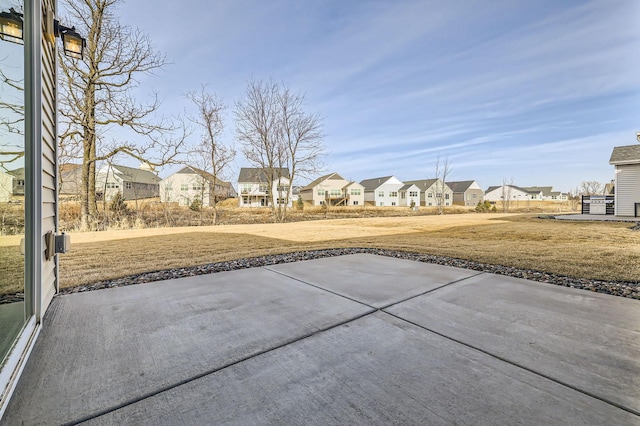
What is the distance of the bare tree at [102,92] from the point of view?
10.7 metres

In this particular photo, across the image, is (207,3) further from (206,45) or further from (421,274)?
(421,274)

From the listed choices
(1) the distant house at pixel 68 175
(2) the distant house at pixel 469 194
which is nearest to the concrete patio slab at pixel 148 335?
(1) the distant house at pixel 68 175

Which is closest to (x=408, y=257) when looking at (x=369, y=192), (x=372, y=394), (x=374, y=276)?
(x=374, y=276)

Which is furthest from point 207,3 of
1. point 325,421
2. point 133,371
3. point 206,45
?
point 325,421

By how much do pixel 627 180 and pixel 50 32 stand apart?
1833cm

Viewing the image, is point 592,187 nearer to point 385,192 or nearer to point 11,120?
point 385,192

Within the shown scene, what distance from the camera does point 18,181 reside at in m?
1.66

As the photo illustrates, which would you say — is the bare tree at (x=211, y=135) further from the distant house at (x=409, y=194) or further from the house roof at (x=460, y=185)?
the house roof at (x=460, y=185)

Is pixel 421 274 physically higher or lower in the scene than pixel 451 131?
lower

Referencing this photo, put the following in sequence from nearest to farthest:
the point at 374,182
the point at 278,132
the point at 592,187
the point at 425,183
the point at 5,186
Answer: the point at 5,186
the point at 278,132
the point at 592,187
the point at 374,182
the point at 425,183

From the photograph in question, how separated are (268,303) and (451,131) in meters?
22.8

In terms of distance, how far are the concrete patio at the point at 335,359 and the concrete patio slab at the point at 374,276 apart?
6cm

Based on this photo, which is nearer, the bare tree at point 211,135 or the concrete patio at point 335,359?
the concrete patio at point 335,359

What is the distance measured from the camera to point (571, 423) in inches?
41.9
